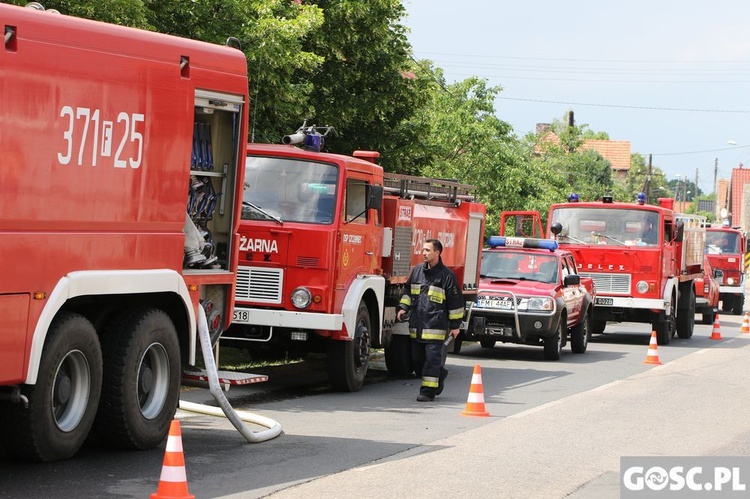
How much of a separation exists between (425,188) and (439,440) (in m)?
6.93

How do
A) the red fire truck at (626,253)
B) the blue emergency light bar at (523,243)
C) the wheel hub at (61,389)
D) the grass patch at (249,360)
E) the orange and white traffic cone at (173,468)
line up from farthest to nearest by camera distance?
1. the red fire truck at (626,253)
2. the blue emergency light bar at (523,243)
3. the grass patch at (249,360)
4. the wheel hub at (61,389)
5. the orange and white traffic cone at (173,468)

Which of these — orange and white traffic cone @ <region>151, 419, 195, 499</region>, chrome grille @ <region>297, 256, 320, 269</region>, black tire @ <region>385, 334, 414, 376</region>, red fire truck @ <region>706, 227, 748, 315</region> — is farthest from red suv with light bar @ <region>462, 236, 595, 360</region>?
red fire truck @ <region>706, 227, 748, 315</region>

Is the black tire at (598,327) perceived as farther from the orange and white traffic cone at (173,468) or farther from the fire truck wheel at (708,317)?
the orange and white traffic cone at (173,468)

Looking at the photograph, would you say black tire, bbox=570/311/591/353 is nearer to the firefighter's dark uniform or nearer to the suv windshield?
the suv windshield

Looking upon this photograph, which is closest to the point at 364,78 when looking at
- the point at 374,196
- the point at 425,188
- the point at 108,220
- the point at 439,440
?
the point at 425,188

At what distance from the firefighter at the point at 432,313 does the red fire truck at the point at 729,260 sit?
86.2 feet

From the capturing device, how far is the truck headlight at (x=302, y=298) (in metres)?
14.4

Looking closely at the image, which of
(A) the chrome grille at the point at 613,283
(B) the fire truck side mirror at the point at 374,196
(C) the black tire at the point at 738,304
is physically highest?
(B) the fire truck side mirror at the point at 374,196

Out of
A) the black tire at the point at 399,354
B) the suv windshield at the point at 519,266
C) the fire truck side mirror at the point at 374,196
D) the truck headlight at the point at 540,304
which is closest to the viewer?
the fire truck side mirror at the point at 374,196

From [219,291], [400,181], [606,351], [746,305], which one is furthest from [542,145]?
[219,291]

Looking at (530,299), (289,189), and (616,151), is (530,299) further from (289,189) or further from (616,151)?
(616,151)

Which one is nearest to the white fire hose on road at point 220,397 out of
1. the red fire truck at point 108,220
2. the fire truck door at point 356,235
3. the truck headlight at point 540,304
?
the red fire truck at point 108,220

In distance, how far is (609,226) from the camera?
26.3 meters

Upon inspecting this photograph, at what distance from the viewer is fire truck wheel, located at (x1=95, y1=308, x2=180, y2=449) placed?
9.66m
